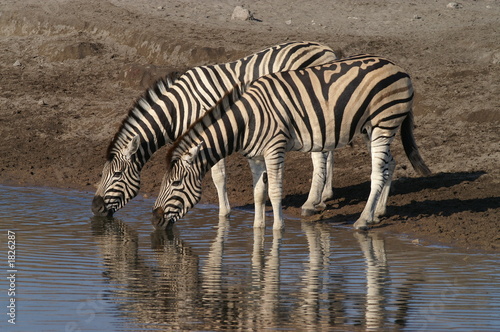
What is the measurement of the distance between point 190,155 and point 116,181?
1.53 m

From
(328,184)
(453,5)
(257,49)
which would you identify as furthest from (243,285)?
(453,5)

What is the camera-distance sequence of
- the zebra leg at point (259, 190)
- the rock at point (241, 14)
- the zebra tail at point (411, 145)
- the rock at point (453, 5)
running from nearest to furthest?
the zebra leg at point (259, 190)
the zebra tail at point (411, 145)
the rock at point (241, 14)
the rock at point (453, 5)

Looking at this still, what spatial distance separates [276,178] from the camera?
10.7 metres

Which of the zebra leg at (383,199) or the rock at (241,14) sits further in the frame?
the rock at (241,14)

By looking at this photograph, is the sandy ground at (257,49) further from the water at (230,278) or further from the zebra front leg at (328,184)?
the water at (230,278)

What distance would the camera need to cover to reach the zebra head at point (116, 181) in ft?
38.2

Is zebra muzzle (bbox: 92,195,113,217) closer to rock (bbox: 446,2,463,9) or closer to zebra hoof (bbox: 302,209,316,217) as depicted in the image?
zebra hoof (bbox: 302,209,316,217)

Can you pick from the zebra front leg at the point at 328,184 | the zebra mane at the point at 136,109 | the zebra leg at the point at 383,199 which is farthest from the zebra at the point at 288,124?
the zebra front leg at the point at 328,184

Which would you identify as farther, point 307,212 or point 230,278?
point 307,212

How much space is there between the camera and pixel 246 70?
12.2m

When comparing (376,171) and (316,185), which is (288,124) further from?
(316,185)

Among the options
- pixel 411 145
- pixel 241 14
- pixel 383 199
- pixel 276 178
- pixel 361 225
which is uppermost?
pixel 241 14

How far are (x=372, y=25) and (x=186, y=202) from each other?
11.0 m

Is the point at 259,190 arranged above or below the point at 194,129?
below
